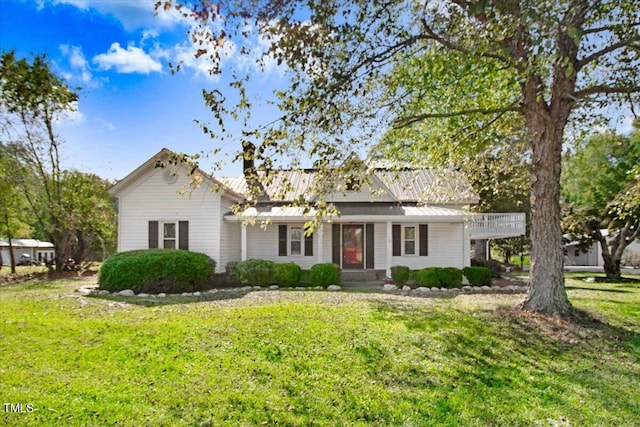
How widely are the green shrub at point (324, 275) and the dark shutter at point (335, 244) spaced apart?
10.4 feet

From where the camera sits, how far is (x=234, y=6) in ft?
17.6

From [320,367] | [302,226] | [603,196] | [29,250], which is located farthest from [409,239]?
[29,250]

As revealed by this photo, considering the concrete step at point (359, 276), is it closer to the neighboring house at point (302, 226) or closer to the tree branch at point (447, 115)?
the neighboring house at point (302, 226)

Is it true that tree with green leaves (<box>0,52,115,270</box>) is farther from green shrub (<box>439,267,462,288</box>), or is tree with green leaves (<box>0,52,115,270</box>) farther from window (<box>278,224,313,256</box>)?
green shrub (<box>439,267,462,288</box>)

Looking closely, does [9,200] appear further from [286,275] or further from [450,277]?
[450,277]

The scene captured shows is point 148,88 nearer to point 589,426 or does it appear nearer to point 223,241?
point 223,241

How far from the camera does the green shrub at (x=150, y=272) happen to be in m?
12.4

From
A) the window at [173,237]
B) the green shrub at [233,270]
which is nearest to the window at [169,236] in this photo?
the window at [173,237]

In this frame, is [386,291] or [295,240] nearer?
[386,291]

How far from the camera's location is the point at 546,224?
8.00 meters

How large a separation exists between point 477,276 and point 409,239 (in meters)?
3.56

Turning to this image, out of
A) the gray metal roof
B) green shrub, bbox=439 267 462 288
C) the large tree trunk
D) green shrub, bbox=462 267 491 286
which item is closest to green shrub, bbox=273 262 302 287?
the gray metal roof

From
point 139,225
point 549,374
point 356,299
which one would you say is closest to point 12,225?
point 139,225

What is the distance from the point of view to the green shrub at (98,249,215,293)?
12.4 meters
